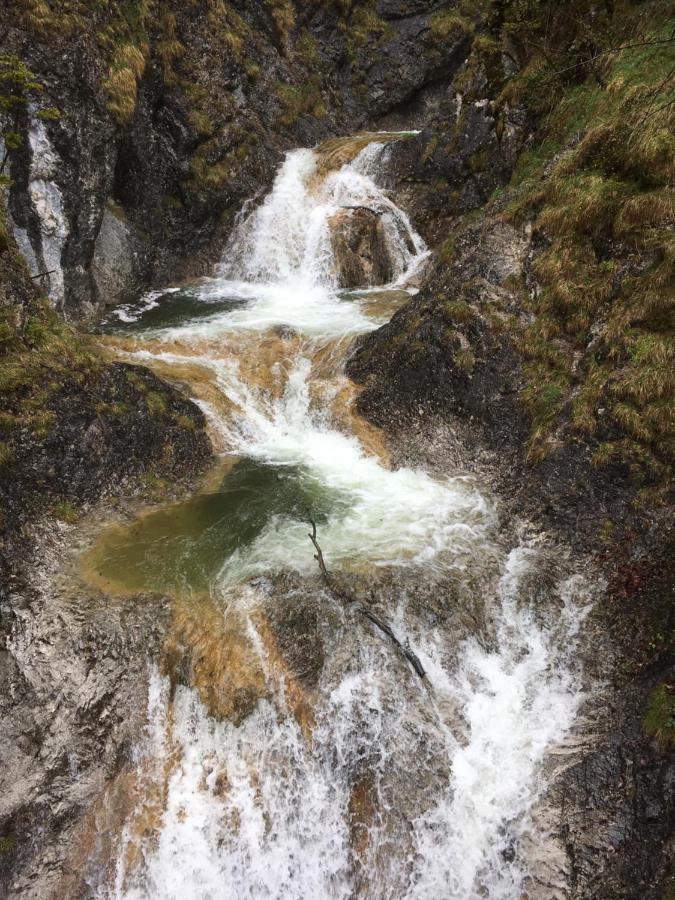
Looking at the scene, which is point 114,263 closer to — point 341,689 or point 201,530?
point 201,530

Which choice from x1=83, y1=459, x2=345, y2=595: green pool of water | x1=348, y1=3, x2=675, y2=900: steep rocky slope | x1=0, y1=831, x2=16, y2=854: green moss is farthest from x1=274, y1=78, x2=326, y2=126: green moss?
x1=0, y1=831, x2=16, y2=854: green moss

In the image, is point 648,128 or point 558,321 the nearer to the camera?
point 648,128

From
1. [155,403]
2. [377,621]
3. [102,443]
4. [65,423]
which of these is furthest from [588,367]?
[65,423]

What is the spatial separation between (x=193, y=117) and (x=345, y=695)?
19.1 metres

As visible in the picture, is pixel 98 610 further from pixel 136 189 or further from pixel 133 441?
pixel 136 189

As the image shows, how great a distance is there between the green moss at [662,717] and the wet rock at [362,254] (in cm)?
1335

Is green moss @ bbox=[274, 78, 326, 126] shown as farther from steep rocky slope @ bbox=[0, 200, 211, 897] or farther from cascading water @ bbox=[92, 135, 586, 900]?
cascading water @ bbox=[92, 135, 586, 900]

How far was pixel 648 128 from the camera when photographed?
8.27m

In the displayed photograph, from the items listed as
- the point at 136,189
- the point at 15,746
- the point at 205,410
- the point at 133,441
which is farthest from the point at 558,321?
the point at 136,189

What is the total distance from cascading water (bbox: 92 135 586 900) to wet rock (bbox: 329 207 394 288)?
875 centimetres

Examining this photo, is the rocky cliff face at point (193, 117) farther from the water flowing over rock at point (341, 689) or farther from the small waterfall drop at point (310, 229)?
the water flowing over rock at point (341, 689)

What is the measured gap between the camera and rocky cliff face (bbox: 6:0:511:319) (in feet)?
39.2

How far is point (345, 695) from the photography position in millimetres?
5918

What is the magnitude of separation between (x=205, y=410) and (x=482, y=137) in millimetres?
11356
